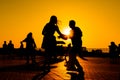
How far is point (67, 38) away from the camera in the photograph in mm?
12742

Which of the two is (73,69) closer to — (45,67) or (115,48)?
(45,67)

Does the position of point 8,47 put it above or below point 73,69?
above

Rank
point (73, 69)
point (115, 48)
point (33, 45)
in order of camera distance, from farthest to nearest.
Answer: point (115, 48) → point (33, 45) → point (73, 69)

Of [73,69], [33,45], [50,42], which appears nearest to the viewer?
[50,42]

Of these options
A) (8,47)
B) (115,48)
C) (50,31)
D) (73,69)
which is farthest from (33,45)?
(8,47)

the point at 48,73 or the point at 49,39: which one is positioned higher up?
the point at 49,39

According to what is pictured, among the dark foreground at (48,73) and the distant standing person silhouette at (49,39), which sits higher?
the distant standing person silhouette at (49,39)

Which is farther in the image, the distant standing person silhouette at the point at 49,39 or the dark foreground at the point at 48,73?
the dark foreground at the point at 48,73

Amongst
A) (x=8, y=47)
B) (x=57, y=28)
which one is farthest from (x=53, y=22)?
(x=8, y=47)

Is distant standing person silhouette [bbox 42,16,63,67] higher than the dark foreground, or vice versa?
distant standing person silhouette [bbox 42,16,63,67]

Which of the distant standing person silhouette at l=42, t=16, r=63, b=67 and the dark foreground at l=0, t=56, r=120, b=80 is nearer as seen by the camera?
the distant standing person silhouette at l=42, t=16, r=63, b=67

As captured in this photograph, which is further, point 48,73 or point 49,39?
point 48,73

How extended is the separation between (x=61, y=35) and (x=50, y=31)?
30.1 inches

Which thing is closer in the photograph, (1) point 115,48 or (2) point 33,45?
(2) point 33,45
